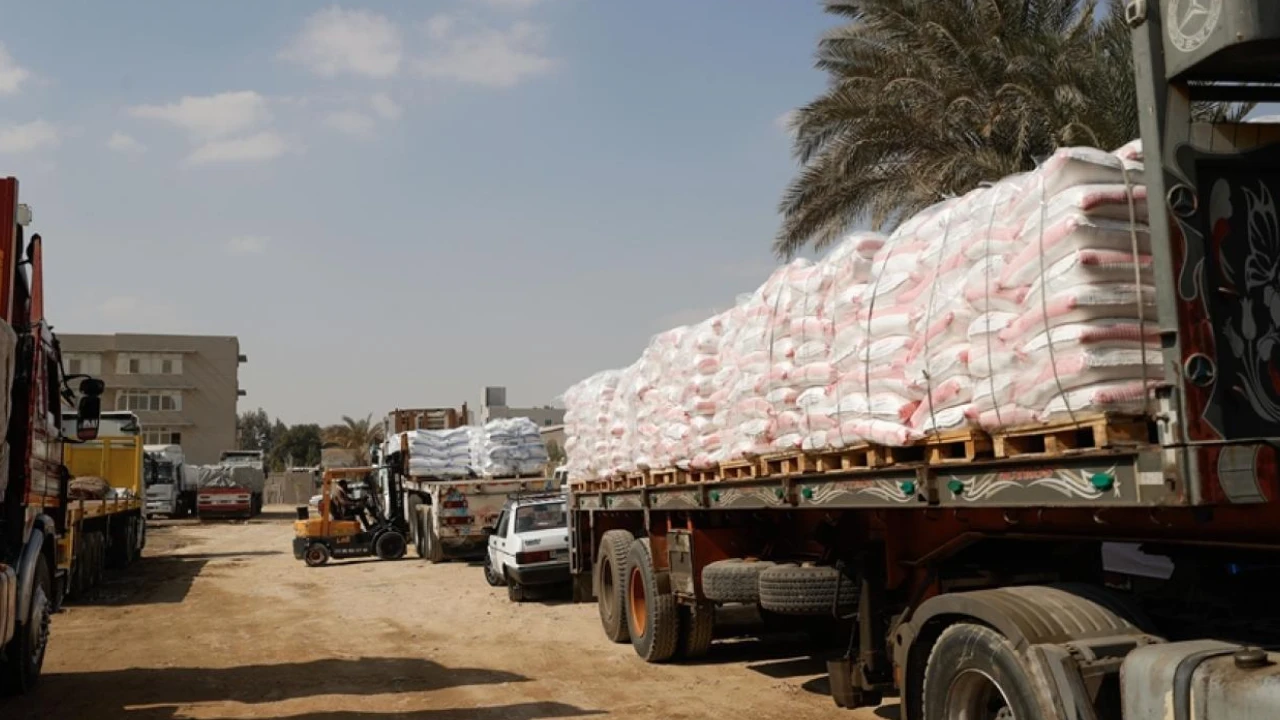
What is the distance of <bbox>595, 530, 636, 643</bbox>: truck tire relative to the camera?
11.5 metres

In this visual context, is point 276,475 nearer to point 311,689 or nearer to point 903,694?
point 311,689

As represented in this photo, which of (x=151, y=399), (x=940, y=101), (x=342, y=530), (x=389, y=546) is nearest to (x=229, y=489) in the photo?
(x=342, y=530)

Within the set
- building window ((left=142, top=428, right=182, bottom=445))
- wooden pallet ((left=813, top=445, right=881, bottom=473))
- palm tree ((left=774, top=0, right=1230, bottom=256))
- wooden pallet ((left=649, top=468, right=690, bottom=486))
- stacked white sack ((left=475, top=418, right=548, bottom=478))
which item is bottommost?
wooden pallet ((left=649, top=468, right=690, bottom=486))

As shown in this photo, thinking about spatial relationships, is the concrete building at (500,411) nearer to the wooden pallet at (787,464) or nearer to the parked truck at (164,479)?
the parked truck at (164,479)

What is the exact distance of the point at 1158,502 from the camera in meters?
3.80

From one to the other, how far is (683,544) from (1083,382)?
5.84 meters

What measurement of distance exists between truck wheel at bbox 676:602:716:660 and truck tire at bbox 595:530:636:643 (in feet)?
3.75

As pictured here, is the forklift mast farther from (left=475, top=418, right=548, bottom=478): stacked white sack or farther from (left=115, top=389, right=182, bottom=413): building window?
(left=115, top=389, right=182, bottom=413): building window

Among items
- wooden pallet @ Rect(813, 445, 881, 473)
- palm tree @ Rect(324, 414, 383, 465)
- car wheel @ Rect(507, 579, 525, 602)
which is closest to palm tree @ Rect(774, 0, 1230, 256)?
car wheel @ Rect(507, 579, 525, 602)

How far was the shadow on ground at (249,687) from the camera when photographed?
8836 mm

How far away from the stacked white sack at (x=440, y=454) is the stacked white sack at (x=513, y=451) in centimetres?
103

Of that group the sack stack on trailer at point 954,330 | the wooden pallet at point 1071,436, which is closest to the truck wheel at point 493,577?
the sack stack on trailer at point 954,330

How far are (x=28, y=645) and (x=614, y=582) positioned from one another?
5.26 m

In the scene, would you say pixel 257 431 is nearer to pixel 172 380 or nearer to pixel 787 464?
pixel 172 380
